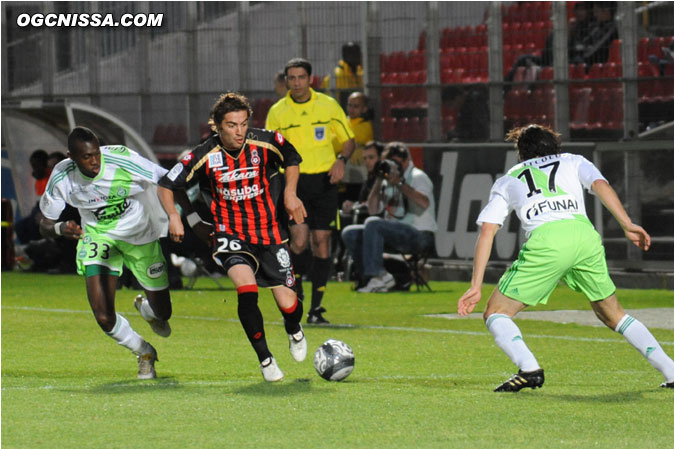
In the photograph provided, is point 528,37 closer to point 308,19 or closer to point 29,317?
point 308,19

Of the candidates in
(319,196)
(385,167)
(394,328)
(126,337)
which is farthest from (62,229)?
(385,167)

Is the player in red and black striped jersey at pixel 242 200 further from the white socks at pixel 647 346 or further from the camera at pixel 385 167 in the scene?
the camera at pixel 385 167

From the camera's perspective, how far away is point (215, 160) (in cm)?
855

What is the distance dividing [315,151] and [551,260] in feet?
17.2

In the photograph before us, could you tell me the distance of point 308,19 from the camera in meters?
19.8

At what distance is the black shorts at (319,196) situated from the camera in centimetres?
1252

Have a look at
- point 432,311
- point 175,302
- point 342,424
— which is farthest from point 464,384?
point 175,302

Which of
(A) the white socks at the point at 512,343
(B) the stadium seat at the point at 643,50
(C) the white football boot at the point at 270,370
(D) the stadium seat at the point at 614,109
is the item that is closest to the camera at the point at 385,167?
(D) the stadium seat at the point at 614,109

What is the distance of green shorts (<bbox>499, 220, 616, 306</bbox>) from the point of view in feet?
25.0

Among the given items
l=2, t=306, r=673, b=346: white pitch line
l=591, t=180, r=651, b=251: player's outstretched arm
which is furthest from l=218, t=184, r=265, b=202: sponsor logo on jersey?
l=2, t=306, r=673, b=346: white pitch line

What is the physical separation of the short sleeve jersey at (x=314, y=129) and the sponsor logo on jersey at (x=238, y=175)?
390 centimetres

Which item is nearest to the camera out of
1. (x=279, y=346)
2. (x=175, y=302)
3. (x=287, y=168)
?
(x=287, y=168)

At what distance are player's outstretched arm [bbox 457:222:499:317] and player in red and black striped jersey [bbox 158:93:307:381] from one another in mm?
1396

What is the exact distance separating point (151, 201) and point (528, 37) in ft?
31.9
